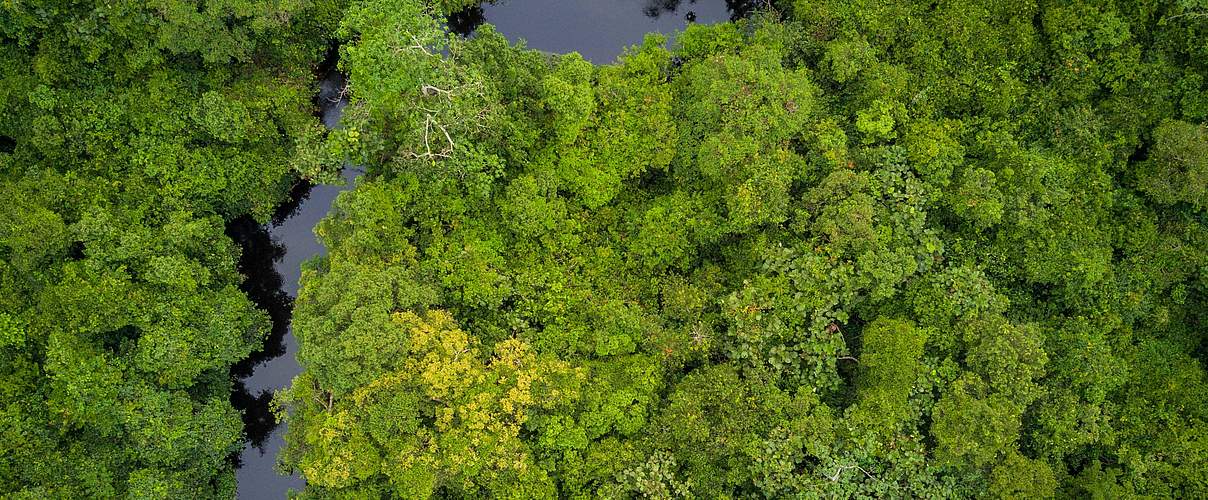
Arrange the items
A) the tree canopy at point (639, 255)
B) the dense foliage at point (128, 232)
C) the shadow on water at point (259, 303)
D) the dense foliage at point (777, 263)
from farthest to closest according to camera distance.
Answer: the shadow on water at point (259, 303) → the dense foliage at point (128, 232) → the tree canopy at point (639, 255) → the dense foliage at point (777, 263)

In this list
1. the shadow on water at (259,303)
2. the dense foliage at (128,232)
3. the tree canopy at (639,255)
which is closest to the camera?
the tree canopy at (639,255)

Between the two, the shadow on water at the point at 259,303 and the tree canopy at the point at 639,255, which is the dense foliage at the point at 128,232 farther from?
the shadow on water at the point at 259,303

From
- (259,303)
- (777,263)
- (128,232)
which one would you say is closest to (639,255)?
(777,263)

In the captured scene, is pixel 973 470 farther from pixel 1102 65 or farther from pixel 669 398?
pixel 1102 65

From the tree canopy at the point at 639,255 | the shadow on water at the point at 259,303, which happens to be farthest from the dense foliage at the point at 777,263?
the shadow on water at the point at 259,303

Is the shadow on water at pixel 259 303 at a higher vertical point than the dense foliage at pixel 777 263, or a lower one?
higher

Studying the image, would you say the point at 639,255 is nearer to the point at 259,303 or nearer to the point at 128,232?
the point at 259,303

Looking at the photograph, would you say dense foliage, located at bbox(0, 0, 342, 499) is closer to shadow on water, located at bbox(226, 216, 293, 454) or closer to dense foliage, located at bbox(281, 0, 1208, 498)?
shadow on water, located at bbox(226, 216, 293, 454)
